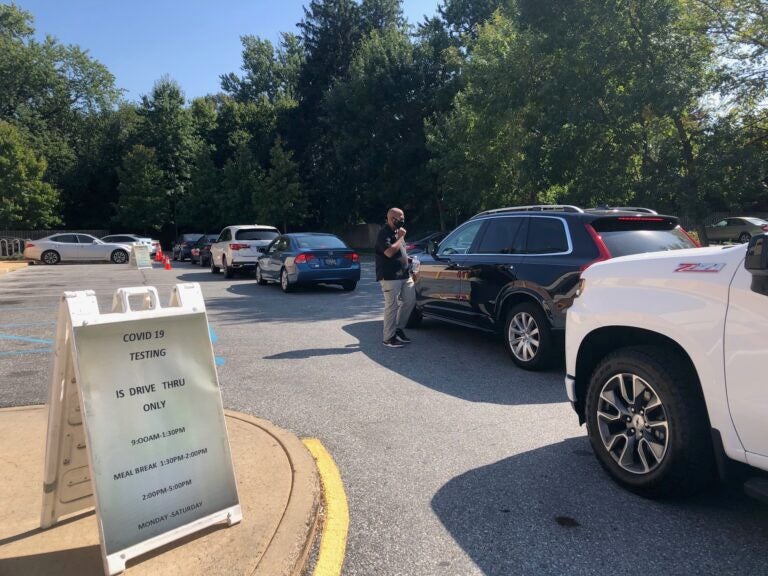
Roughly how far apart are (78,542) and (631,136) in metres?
18.9

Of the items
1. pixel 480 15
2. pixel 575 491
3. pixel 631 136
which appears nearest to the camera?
pixel 575 491

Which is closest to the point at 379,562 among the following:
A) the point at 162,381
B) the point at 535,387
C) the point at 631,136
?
the point at 162,381

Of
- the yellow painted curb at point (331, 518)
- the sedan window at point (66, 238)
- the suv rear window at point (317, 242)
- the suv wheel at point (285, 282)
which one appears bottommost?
the yellow painted curb at point (331, 518)

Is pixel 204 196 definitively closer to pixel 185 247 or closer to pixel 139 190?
pixel 139 190

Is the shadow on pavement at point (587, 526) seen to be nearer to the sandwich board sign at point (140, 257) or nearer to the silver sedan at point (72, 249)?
the sandwich board sign at point (140, 257)

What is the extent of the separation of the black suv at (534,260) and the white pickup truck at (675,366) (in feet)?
7.43

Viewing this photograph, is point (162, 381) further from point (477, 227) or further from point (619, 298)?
point (477, 227)

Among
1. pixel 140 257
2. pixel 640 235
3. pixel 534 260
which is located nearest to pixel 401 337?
pixel 534 260

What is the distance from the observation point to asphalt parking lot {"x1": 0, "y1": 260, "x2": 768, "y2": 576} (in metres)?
3.00

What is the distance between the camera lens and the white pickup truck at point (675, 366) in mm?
2906

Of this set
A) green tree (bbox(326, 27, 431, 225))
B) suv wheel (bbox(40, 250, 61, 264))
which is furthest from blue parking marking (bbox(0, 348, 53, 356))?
green tree (bbox(326, 27, 431, 225))

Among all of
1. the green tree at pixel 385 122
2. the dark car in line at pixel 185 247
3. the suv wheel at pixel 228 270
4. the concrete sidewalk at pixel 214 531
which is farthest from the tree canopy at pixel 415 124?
the concrete sidewalk at pixel 214 531

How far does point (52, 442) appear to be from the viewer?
3.05 metres

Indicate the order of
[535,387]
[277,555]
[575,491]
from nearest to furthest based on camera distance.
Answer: [277,555], [575,491], [535,387]
